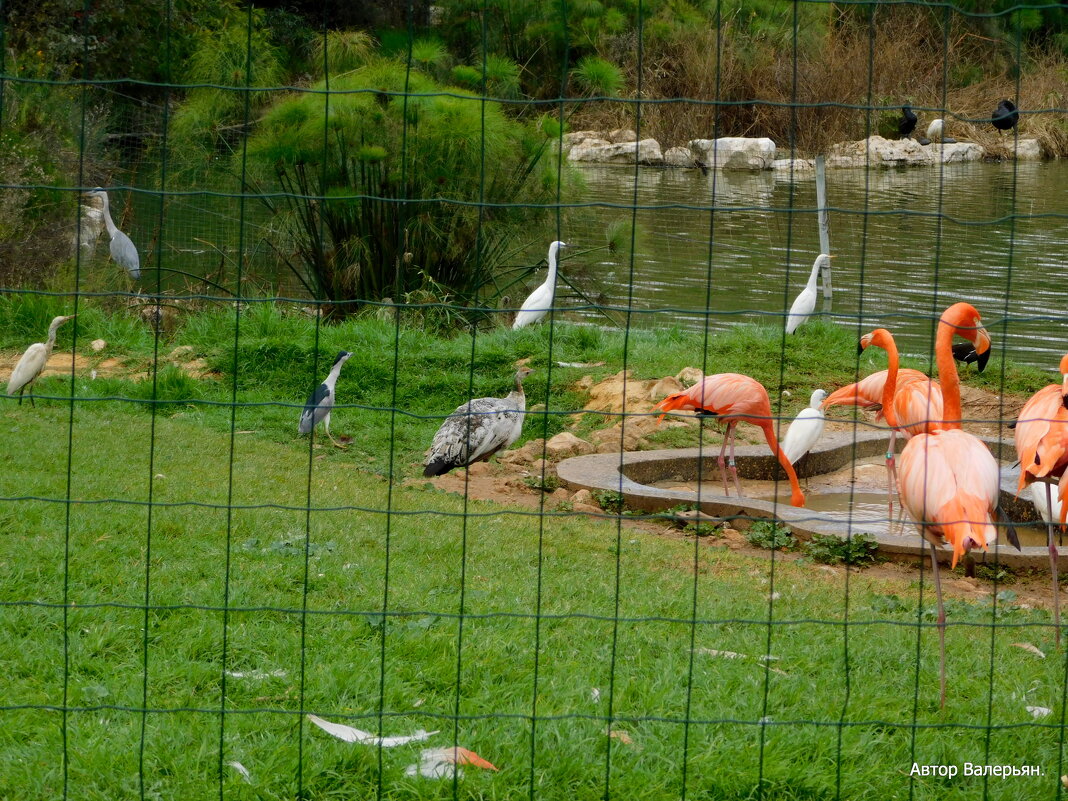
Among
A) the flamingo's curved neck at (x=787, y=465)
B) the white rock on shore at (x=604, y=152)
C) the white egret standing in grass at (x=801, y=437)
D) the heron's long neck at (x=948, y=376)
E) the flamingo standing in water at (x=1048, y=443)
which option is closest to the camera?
the flamingo standing in water at (x=1048, y=443)

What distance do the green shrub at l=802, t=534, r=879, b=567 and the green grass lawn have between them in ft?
0.55

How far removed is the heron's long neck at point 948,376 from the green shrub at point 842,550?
110 centimetres

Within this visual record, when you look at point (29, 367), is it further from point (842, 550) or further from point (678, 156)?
point (678, 156)

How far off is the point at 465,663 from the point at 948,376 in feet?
6.59

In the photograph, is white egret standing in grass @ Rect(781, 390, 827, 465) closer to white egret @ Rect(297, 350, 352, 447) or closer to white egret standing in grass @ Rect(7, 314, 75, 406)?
white egret @ Rect(297, 350, 352, 447)

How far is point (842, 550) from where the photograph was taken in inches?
210

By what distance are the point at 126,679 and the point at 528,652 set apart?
46.5 inches

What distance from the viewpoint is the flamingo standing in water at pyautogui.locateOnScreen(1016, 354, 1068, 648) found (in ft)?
13.3

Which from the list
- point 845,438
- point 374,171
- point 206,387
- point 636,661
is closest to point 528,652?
point 636,661

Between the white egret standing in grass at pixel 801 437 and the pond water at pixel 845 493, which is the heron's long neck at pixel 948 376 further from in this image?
the white egret standing in grass at pixel 801 437

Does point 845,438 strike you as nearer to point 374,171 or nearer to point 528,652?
point 528,652

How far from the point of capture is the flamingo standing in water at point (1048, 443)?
13.3 ft

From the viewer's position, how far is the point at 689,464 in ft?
22.2

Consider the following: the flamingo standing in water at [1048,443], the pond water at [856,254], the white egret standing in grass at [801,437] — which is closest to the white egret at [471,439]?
the white egret standing in grass at [801,437]
